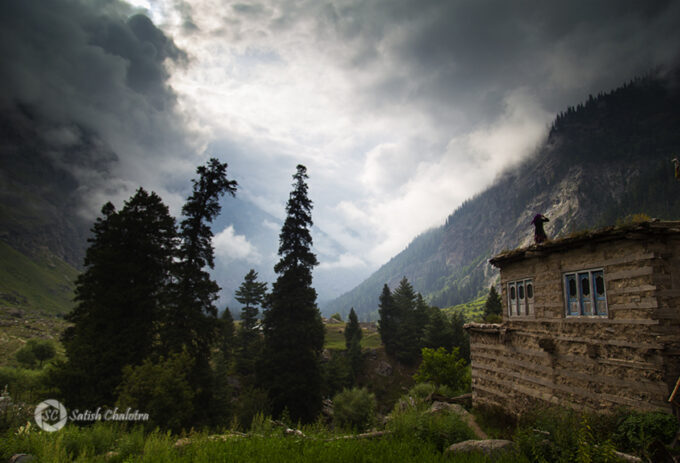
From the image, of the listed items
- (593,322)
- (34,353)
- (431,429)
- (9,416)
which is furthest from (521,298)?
(34,353)

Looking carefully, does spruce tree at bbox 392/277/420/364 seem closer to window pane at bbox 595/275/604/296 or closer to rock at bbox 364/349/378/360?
rock at bbox 364/349/378/360

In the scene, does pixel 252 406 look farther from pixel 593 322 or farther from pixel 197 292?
pixel 593 322

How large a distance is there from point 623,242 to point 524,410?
339 inches

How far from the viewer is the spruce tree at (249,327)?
49.0 m

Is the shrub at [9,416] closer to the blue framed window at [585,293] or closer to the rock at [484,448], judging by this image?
the rock at [484,448]

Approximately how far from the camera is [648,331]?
930cm

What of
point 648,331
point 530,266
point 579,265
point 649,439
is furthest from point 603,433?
point 530,266

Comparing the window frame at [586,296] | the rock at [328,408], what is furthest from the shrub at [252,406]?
the window frame at [586,296]

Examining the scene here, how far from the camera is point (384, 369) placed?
61.4 meters

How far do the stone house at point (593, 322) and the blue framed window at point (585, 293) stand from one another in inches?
1.3

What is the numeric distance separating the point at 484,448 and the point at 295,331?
859 inches

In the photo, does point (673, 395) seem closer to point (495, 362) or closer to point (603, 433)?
point (603, 433)

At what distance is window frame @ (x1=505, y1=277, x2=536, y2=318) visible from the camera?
1439 cm

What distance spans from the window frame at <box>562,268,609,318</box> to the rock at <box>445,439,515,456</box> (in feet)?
20.3
